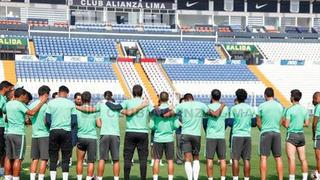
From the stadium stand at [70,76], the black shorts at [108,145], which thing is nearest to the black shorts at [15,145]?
the black shorts at [108,145]

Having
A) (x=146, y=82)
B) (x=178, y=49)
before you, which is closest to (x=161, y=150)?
(x=146, y=82)

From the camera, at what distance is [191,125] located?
12.6 metres

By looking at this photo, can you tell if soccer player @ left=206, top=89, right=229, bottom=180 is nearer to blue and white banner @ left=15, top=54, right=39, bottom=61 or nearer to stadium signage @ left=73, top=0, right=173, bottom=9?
blue and white banner @ left=15, top=54, right=39, bottom=61

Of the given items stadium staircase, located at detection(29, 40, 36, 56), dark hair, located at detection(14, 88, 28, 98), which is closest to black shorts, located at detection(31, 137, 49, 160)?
dark hair, located at detection(14, 88, 28, 98)

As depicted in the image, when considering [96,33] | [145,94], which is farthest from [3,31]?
[145,94]

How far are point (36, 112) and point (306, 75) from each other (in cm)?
3909

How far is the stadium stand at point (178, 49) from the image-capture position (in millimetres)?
48906

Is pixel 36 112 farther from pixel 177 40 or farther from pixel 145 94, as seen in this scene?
pixel 177 40

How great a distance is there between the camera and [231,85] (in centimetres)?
4444

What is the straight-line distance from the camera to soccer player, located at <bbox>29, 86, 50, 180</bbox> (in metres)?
11.9

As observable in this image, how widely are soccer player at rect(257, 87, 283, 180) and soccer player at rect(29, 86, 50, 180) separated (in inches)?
188

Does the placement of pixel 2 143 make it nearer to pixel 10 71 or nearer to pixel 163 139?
pixel 163 139

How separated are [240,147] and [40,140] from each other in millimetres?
4472

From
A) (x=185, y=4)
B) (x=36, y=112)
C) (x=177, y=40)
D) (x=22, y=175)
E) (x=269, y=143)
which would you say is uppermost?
(x=185, y=4)
